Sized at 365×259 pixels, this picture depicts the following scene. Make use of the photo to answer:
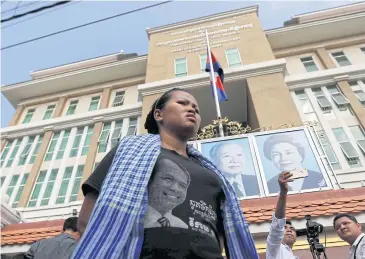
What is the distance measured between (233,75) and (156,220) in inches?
523

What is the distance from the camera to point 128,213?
110cm

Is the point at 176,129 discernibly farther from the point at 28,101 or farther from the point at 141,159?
the point at 28,101

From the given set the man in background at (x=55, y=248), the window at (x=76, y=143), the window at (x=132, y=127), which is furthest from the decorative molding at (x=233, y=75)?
the man in background at (x=55, y=248)

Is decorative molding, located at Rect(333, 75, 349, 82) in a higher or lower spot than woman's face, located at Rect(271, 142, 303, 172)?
higher

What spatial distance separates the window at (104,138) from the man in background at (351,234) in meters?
12.3

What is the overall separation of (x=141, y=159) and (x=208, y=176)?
343 mm

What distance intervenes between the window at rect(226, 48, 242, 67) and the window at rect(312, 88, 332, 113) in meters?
3.78

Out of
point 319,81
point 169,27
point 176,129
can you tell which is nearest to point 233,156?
point 176,129

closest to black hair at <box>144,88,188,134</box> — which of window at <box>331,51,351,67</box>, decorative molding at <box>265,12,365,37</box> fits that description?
window at <box>331,51,351,67</box>

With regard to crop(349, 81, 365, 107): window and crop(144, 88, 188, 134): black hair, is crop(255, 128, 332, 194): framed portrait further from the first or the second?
crop(349, 81, 365, 107): window

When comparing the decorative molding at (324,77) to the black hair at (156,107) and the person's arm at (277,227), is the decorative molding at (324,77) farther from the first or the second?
the black hair at (156,107)

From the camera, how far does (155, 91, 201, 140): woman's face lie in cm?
156

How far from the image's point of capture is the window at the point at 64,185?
39.1 ft

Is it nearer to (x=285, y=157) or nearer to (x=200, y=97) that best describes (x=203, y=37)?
(x=200, y=97)
